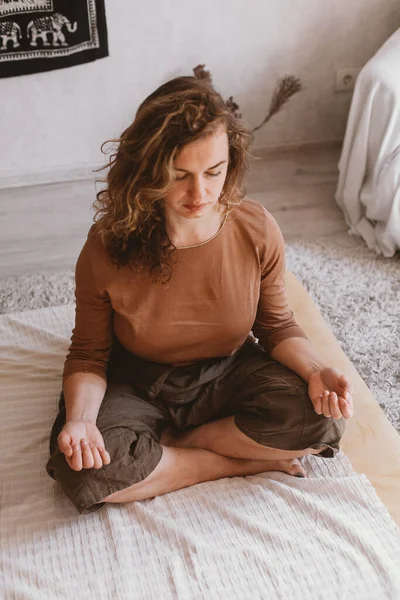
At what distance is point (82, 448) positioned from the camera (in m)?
1.14

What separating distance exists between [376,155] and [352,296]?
1.52 feet

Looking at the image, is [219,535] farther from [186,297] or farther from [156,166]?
[156,166]

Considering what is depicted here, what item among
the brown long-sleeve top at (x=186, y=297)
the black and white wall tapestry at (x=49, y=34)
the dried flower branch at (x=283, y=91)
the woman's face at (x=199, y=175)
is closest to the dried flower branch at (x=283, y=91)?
the dried flower branch at (x=283, y=91)

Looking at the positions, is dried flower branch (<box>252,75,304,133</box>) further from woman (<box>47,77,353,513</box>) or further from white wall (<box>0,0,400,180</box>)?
woman (<box>47,77,353,513</box>)

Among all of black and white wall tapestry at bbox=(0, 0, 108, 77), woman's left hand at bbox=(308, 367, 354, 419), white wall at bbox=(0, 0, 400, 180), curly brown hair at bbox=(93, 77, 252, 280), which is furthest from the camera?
white wall at bbox=(0, 0, 400, 180)

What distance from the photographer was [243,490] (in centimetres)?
126

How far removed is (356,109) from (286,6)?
603 millimetres

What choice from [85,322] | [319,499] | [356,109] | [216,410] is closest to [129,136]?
[85,322]

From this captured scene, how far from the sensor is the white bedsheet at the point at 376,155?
2.08m

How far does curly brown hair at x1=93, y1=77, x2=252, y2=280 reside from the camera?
1.04 meters

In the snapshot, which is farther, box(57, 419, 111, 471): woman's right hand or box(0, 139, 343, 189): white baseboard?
box(0, 139, 343, 189): white baseboard

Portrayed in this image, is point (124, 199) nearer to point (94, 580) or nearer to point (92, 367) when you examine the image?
point (92, 367)

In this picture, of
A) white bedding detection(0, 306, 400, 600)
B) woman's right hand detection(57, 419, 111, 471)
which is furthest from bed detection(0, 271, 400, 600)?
woman's right hand detection(57, 419, 111, 471)

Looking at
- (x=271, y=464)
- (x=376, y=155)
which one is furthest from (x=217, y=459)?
(x=376, y=155)
